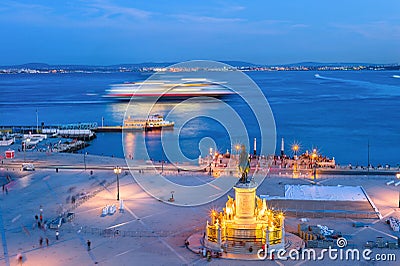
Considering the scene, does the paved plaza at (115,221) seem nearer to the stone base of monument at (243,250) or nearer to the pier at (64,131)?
the stone base of monument at (243,250)

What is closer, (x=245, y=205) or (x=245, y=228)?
(x=245, y=228)

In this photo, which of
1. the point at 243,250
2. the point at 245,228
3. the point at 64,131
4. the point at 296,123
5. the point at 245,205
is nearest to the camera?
the point at 243,250

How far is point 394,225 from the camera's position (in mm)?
26266

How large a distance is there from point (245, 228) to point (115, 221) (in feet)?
25.7

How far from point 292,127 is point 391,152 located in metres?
23.1

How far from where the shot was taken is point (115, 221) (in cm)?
2789

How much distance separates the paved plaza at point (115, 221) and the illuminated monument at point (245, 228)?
988mm

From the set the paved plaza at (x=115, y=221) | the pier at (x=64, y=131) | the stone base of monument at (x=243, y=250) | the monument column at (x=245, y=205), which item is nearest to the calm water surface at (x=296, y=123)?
the pier at (x=64, y=131)

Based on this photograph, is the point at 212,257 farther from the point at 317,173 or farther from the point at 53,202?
the point at 317,173

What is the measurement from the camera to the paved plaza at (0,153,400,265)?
2281 cm

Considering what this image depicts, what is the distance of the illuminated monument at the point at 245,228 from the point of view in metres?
22.9

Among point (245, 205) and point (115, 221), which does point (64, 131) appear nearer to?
point (115, 221)

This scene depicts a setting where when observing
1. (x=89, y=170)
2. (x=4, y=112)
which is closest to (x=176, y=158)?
(x=89, y=170)

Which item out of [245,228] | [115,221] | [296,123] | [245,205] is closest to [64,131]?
[296,123]
